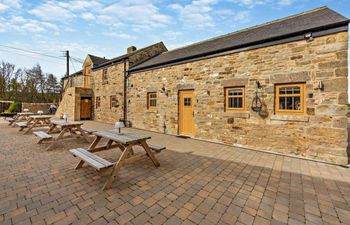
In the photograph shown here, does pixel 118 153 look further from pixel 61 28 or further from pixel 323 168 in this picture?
pixel 61 28

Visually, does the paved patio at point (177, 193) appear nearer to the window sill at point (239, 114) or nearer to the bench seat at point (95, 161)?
the bench seat at point (95, 161)

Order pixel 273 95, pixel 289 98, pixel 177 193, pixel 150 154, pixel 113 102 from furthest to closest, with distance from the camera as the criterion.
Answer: pixel 113 102, pixel 273 95, pixel 289 98, pixel 150 154, pixel 177 193

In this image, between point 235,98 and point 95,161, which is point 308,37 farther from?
point 95,161

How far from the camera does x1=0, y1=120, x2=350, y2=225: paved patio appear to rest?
6.63ft

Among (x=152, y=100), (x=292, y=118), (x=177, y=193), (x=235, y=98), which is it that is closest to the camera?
(x=177, y=193)

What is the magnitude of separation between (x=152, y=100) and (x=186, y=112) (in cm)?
283

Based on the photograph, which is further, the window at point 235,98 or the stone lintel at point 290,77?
the window at point 235,98

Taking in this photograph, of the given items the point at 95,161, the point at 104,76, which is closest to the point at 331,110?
the point at 95,161

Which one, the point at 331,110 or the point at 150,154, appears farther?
the point at 331,110

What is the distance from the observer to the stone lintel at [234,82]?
5838 mm

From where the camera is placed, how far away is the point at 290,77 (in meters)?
4.89

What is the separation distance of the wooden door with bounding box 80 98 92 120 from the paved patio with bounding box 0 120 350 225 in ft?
35.0

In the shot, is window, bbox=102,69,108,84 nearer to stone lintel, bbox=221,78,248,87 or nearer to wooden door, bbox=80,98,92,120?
wooden door, bbox=80,98,92,120

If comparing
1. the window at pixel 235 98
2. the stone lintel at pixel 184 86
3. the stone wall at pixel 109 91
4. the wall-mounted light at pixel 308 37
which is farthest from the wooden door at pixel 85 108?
the wall-mounted light at pixel 308 37
